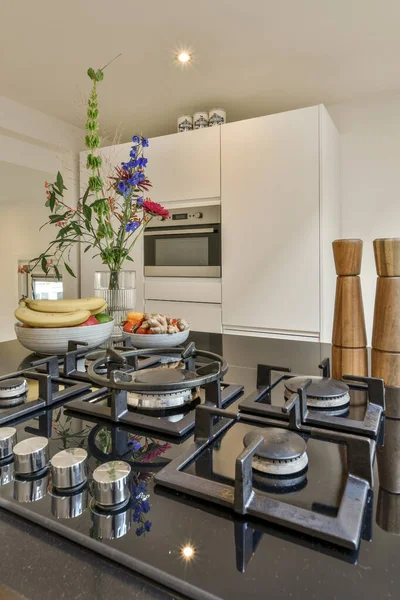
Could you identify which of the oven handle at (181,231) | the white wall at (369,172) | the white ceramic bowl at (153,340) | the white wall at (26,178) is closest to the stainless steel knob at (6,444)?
the white ceramic bowl at (153,340)

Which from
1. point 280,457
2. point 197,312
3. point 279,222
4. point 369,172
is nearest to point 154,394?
point 280,457

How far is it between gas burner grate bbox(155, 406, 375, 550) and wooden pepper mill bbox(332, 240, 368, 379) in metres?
0.29

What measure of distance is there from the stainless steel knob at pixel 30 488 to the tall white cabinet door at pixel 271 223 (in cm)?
208

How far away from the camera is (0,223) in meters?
3.43

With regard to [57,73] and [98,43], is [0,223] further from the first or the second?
[98,43]

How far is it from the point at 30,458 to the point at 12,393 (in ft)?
0.81

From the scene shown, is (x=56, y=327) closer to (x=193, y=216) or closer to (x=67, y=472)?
(x=67, y=472)

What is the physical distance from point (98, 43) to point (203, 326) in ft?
5.75

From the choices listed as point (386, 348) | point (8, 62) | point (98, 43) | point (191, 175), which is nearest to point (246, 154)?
point (191, 175)

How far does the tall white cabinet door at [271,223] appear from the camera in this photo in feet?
7.42

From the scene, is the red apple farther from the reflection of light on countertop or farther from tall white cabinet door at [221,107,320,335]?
tall white cabinet door at [221,107,320,335]

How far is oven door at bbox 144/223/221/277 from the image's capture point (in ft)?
8.45

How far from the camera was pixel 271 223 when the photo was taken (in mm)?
2373

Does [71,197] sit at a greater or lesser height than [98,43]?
lesser
